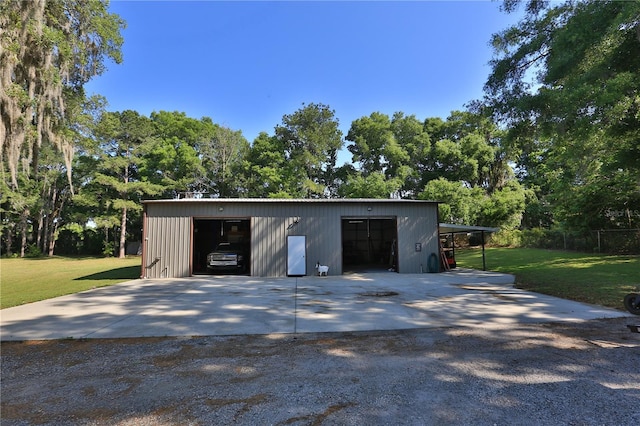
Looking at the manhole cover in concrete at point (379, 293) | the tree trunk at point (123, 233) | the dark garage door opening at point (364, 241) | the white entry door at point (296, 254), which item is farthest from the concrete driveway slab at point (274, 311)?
the tree trunk at point (123, 233)

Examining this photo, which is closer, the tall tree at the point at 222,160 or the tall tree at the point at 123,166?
the tall tree at the point at 123,166

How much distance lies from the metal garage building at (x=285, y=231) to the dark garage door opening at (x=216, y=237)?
2.13 metres

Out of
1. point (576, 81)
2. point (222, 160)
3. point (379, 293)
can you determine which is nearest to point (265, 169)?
point (222, 160)

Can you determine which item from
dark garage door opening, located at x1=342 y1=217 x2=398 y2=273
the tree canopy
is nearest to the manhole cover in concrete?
the tree canopy

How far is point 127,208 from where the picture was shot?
27.6m

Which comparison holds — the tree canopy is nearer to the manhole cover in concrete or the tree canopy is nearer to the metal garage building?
the metal garage building

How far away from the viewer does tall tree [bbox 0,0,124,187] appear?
10.2 m

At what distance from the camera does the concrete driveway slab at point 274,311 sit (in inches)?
217

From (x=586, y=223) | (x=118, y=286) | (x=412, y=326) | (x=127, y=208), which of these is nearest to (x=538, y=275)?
(x=412, y=326)

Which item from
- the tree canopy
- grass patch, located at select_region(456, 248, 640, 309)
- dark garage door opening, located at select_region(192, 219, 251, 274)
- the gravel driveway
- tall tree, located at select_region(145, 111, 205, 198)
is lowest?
the gravel driveway

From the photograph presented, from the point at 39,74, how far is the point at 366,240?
60.5ft

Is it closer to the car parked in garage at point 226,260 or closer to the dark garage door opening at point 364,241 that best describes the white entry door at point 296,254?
the car parked in garage at point 226,260

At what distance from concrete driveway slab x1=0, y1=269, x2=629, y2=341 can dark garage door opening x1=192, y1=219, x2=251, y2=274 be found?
6268 mm

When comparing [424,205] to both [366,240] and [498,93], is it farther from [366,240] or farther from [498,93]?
[366,240]
